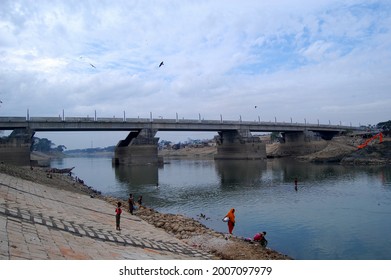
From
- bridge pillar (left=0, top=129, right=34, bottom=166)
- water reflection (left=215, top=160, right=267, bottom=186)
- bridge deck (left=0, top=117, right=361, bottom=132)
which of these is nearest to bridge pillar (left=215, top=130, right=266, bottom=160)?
bridge deck (left=0, top=117, right=361, bottom=132)

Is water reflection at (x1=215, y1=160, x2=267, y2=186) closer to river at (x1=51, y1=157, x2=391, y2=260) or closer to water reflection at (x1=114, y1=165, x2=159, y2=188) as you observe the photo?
river at (x1=51, y1=157, x2=391, y2=260)

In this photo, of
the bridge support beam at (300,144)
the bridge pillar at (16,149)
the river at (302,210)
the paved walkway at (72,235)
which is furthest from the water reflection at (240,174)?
the bridge support beam at (300,144)

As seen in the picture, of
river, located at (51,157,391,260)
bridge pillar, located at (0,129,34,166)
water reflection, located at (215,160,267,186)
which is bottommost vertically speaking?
water reflection, located at (215,160,267,186)

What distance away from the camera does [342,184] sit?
120 ft

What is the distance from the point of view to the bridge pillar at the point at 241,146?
85.9m

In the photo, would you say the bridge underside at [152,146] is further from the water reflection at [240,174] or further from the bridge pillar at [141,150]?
the water reflection at [240,174]

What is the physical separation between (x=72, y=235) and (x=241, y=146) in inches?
3004

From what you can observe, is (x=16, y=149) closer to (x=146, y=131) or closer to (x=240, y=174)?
(x=146, y=131)

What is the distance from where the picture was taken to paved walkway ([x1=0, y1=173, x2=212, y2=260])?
9.22 meters

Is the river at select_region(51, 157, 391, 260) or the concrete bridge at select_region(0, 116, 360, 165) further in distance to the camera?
the concrete bridge at select_region(0, 116, 360, 165)

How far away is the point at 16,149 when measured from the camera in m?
56.6

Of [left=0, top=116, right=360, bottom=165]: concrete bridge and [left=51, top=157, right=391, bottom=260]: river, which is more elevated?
[left=0, top=116, right=360, bottom=165]: concrete bridge

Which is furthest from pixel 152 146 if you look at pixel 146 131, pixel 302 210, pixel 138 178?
pixel 302 210
